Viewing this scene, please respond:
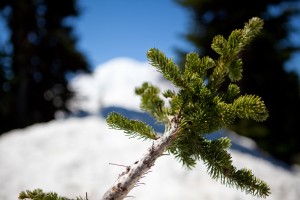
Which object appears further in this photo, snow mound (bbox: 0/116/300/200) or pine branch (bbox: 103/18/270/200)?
snow mound (bbox: 0/116/300/200)

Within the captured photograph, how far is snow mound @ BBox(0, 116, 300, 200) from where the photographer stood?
419cm

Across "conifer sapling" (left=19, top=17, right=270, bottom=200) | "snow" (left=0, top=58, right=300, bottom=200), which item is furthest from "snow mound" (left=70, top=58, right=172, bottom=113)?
"conifer sapling" (left=19, top=17, right=270, bottom=200)

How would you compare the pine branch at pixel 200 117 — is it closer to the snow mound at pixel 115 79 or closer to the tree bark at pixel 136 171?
the tree bark at pixel 136 171

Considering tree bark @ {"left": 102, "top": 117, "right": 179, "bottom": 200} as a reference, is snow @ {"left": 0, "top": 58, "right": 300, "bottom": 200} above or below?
above

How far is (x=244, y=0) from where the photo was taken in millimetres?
10656

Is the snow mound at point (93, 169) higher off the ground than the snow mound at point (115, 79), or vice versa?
the snow mound at point (115, 79)

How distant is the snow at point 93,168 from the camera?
13.8 ft

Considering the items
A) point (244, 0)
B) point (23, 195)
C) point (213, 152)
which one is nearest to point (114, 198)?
point (23, 195)

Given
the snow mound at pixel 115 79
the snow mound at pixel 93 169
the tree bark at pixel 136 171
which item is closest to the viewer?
the tree bark at pixel 136 171

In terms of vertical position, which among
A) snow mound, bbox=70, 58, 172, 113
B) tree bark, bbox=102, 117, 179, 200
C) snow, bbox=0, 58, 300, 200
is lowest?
tree bark, bbox=102, 117, 179, 200

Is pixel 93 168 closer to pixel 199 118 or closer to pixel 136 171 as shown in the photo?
pixel 136 171

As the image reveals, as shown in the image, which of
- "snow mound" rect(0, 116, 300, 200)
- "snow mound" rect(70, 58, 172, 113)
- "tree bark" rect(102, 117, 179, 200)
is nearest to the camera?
"tree bark" rect(102, 117, 179, 200)

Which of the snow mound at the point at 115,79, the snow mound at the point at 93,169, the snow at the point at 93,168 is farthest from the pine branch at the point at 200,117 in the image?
the snow mound at the point at 115,79

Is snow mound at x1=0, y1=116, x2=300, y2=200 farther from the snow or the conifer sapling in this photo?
the conifer sapling
